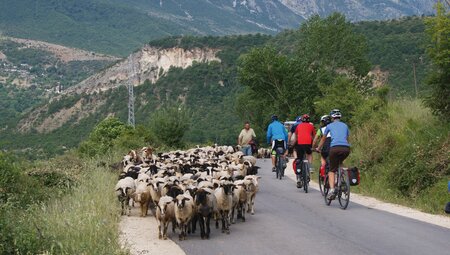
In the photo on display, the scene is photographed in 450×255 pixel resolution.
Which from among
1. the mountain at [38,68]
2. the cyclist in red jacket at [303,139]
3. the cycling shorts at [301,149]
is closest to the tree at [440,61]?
the cyclist in red jacket at [303,139]

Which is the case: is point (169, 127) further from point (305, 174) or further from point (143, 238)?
point (143, 238)

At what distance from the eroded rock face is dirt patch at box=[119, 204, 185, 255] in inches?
4185

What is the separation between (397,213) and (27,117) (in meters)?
107

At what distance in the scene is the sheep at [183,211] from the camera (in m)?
10.8

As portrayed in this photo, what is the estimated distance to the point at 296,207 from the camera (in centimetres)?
1440

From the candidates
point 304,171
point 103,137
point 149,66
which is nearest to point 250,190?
point 304,171

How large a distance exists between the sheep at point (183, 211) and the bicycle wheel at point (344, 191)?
3937mm

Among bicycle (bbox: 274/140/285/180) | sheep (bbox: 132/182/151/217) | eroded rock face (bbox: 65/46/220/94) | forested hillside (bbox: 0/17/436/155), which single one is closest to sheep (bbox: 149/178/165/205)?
sheep (bbox: 132/182/151/217)

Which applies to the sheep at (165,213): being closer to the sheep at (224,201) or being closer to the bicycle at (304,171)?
the sheep at (224,201)

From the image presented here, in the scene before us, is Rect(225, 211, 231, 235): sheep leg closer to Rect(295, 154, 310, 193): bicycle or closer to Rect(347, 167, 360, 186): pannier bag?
Rect(347, 167, 360, 186): pannier bag

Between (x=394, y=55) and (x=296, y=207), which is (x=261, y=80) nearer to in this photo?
(x=394, y=55)

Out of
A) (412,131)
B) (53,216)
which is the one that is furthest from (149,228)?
(412,131)

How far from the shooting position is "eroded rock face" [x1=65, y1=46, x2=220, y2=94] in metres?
123

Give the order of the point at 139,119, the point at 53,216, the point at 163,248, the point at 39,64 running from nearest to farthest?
1. the point at 163,248
2. the point at 53,216
3. the point at 139,119
4. the point at 39,64
